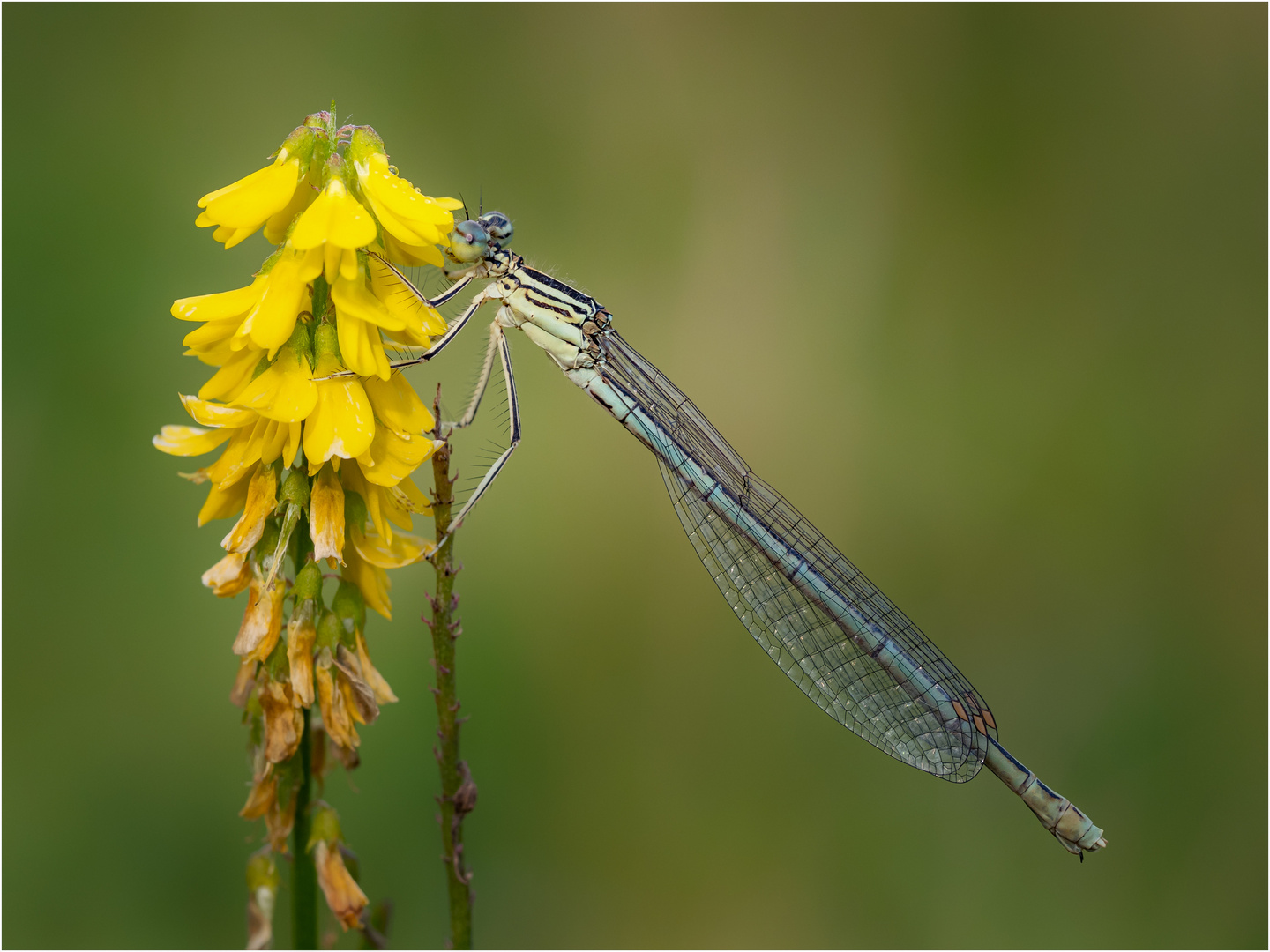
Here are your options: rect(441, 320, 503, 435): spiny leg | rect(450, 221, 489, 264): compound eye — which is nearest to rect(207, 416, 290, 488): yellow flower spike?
rect(441, 320, 503, 435): spiny leg

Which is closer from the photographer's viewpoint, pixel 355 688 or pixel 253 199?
pixel 253 199

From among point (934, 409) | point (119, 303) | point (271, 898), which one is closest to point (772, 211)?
point (934, 409)

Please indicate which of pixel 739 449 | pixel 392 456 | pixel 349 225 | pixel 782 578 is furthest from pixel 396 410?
pixel 739 449

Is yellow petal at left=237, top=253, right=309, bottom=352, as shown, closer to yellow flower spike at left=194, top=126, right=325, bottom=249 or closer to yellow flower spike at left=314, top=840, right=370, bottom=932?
yellow flower spike at left=194, top=126, right=325, bottom=249

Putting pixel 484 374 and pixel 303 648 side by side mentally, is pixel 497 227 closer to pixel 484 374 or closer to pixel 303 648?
pixel 484 374

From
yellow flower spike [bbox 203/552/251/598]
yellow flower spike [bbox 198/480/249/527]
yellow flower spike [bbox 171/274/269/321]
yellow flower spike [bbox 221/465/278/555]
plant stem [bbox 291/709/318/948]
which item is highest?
yellow flower spike [bbox 171/274/269/321]

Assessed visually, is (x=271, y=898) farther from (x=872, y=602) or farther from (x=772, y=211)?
(x=772, y=211)

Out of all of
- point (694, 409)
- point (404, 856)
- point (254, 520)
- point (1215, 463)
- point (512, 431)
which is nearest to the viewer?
point (254, 520)
